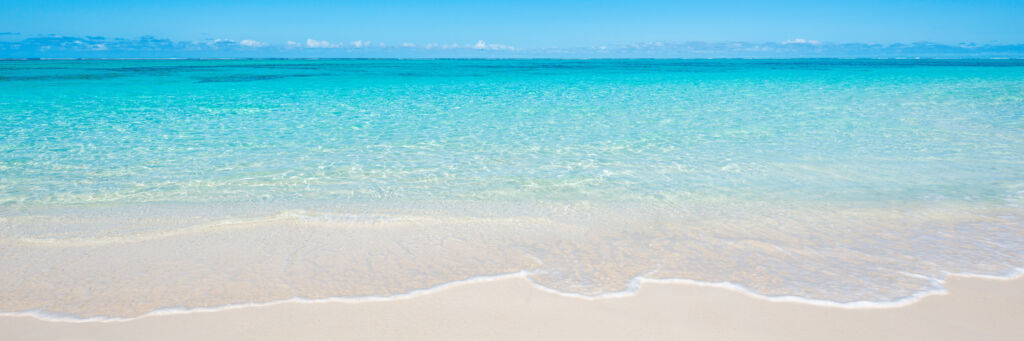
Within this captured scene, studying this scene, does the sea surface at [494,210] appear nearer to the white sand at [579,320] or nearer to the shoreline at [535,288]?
the shoreline at [535,288]

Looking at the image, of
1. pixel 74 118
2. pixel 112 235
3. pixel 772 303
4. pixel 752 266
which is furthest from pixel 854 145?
pixel 74 118

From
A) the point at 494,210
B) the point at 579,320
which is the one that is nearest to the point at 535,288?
the point at 579,320

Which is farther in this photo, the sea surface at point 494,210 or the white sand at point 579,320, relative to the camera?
the sea surface at point 494,210

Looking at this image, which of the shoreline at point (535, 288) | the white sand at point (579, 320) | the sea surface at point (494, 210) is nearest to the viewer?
the white sand at point (579, 320)

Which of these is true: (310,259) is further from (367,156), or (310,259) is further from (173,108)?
(173,108)

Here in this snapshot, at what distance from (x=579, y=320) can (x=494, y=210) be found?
89.0 inches

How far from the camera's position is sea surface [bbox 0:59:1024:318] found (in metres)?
3.58

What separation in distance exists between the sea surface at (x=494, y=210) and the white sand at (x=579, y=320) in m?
0.17

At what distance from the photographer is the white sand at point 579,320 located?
2891 millimetres

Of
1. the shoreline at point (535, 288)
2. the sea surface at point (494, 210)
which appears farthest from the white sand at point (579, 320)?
the sea surface at point (494, 210)

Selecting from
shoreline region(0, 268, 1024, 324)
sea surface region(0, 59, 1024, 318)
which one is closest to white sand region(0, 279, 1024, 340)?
shoreline region(0, 268, 1024, 324)

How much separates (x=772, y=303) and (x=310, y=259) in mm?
3036

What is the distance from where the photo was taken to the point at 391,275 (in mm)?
3666

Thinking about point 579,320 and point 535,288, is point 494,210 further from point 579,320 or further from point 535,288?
point 579,320
